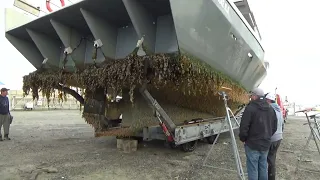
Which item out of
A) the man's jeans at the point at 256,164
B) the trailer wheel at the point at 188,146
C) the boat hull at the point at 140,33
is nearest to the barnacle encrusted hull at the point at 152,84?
the boat hull at the point at 140,33

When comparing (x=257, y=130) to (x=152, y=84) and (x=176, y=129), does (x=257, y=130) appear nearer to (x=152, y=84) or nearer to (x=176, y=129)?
(x=176, y=129)

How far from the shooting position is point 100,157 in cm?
474

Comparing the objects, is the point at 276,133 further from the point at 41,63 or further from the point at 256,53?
the point at 41,63

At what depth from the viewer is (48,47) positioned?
487cm

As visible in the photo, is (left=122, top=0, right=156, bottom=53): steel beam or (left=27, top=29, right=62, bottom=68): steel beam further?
(left=27, top=29, right=62, bottom=68): steel beam

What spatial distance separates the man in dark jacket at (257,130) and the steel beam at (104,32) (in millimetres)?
2244

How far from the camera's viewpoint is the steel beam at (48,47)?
4676mm

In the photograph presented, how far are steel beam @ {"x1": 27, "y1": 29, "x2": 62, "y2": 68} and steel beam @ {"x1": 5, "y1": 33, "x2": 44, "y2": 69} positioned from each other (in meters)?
0.37

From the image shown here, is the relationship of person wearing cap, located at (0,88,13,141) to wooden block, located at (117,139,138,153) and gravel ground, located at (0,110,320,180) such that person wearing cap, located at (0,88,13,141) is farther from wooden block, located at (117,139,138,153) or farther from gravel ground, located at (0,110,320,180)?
wooden block, located at (117,139,138,153)

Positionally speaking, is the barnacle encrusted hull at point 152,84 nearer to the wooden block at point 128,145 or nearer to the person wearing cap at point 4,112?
the wooden block at point 128,145

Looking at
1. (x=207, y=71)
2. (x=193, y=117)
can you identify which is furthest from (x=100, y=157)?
(x=207, y=71)

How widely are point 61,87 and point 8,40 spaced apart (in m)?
1.28

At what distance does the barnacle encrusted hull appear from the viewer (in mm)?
3531

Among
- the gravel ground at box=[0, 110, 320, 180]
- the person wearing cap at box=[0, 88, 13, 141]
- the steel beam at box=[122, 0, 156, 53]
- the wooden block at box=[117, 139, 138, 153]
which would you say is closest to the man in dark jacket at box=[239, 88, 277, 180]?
the gravel ground at box=[0, 110, 320, 180]
